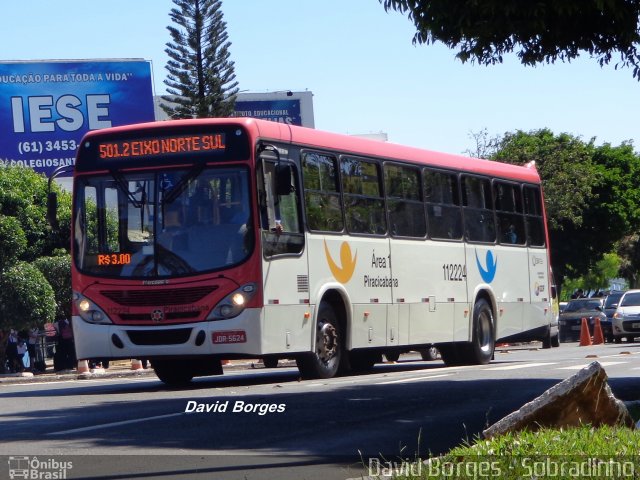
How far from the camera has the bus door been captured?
1587 centimetres

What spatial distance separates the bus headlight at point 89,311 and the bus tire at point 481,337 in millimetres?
7807

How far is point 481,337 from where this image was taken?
73.1 ft

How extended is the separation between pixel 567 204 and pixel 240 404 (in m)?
41.5

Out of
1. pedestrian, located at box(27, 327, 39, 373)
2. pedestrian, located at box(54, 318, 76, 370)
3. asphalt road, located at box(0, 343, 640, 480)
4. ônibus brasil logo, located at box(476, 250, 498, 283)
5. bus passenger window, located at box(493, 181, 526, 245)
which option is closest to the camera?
asphalt road, located at box(0, 343, 640, 480)

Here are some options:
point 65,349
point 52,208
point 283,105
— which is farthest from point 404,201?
point 283,105

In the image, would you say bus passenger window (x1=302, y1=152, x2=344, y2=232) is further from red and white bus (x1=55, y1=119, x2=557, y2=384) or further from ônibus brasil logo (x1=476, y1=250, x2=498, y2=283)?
ônibus brasil logo (x1=476, y1=250, x2=498, y2=283)

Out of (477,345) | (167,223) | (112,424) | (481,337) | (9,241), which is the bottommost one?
(112,424)

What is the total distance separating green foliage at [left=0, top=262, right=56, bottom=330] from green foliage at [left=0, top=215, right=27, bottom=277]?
20.9 inches

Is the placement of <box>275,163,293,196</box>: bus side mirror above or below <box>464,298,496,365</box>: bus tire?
above

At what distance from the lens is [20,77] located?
56125 mm

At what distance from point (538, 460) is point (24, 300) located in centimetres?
2423

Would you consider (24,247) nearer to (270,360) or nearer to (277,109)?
(270,360)

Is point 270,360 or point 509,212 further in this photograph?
point 509,212

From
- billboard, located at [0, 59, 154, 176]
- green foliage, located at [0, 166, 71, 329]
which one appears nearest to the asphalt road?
green foliage, located at [0, 166, 71, 329]
